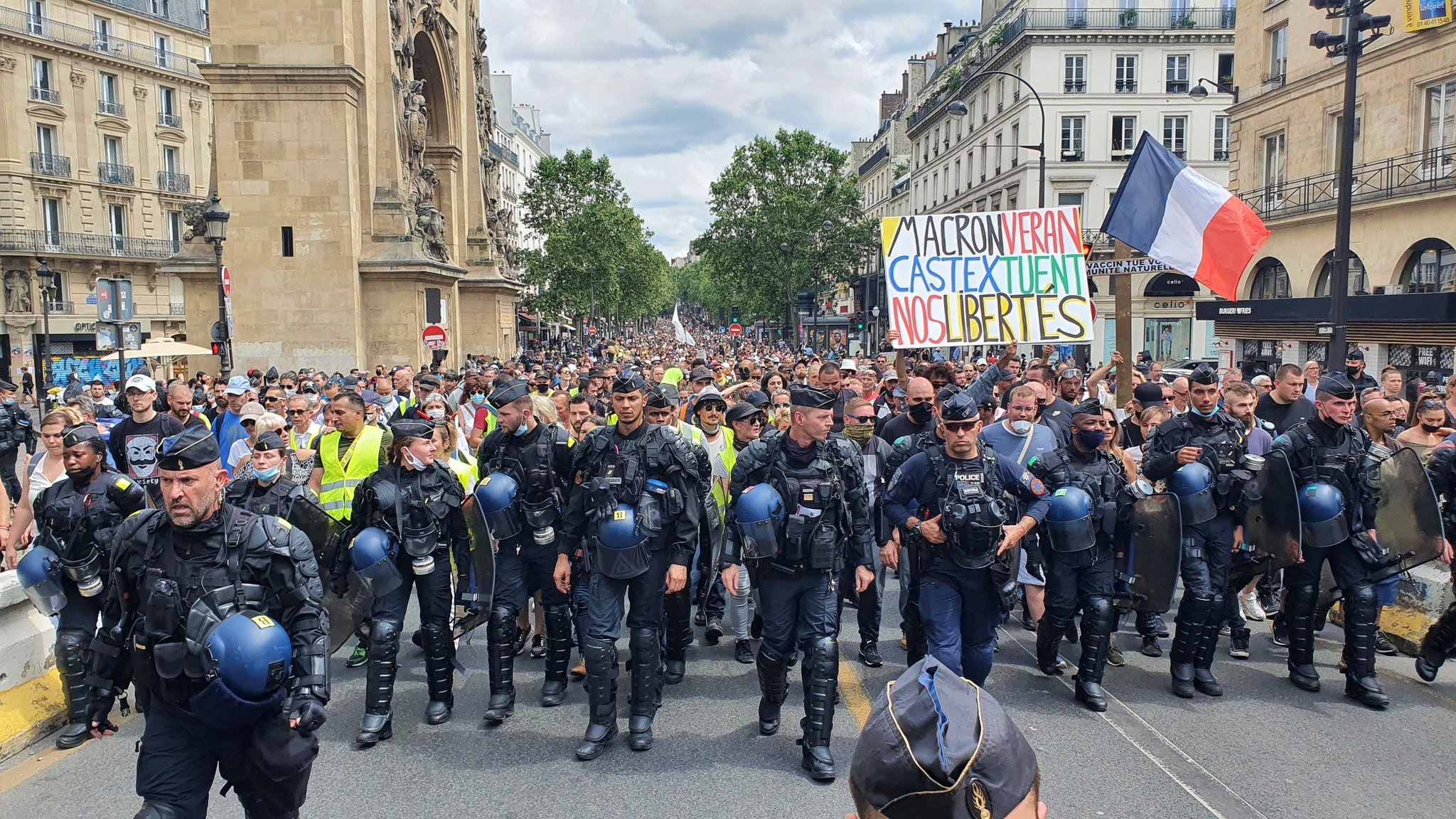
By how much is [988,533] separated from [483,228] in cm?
3813

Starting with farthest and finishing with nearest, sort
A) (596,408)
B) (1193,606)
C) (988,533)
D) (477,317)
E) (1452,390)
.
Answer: (477,317) < (596,408) < (1452,390) < (1193,606) < (988,533)

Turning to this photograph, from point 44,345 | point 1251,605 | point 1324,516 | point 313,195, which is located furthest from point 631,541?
point 44,345

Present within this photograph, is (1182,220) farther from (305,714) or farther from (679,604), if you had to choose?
(305,714)

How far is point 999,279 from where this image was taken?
11.0 meters

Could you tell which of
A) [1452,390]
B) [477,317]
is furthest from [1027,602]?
[477,317]

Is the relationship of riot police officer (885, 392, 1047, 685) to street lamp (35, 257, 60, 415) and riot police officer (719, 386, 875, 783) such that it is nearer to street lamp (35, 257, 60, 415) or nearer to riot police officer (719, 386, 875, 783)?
riot police officer (719, 386, 875, 783)

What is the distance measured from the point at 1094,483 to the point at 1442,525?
222 cm

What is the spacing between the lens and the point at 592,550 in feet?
17.7

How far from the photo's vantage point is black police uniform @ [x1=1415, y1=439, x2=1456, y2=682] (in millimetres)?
5910

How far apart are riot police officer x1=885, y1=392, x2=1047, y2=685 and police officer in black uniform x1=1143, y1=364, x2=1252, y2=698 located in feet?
3.96

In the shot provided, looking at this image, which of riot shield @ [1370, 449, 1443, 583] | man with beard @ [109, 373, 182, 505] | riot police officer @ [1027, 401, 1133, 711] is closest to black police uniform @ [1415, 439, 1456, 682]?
riot shield @ [1370, 449, 1443, 583]

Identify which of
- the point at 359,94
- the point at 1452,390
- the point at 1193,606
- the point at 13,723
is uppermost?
the point at 359,94

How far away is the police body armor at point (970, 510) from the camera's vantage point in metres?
4.97

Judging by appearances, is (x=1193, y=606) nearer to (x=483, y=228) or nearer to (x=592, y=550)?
(x=592, y=550)
